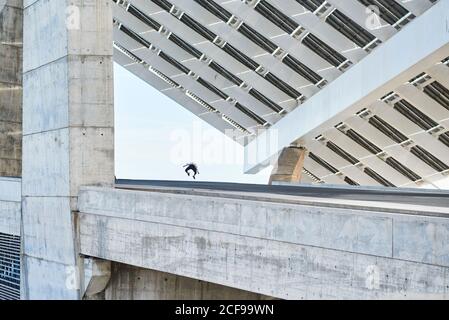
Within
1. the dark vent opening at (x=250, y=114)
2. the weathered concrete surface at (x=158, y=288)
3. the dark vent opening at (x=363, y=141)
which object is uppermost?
the dark vent opening at (x=250, y=114)

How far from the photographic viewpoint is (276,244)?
382 inches

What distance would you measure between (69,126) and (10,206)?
325cm

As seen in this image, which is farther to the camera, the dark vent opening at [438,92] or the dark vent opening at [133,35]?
the dark vent opening at [133,35]

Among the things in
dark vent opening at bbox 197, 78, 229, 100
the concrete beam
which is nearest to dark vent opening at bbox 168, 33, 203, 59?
dark vent opening at bbox 197, 78, 229, 100

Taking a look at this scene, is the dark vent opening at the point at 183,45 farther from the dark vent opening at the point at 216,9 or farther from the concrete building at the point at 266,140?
the dark vent opening at the point at 216,9

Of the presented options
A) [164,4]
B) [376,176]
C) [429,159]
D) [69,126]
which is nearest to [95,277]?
[69,126]

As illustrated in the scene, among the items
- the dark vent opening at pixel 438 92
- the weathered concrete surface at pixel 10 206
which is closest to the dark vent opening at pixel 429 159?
the dark vent opening at pixel 438 92

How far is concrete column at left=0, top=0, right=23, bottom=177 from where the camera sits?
2238cm

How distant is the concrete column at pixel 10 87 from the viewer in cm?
2238

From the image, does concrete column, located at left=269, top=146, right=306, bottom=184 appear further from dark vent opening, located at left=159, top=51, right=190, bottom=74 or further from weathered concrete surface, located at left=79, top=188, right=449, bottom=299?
weathered concrete surface, located at left=79, top=188, right=449, bottom=299

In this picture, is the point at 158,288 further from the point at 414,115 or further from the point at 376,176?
the point at 376,176

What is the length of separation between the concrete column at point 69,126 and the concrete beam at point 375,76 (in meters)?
8.72
